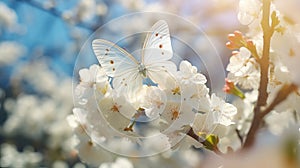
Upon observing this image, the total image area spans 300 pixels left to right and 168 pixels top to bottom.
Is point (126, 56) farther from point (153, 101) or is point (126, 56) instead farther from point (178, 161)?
point (178, 161)

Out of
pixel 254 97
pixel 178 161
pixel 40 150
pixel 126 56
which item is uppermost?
pixel 126 56

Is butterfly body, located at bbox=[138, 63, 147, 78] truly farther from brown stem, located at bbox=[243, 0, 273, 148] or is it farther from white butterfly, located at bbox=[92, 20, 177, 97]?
brown stem, located at bbox=[243, 0, 273, 148]

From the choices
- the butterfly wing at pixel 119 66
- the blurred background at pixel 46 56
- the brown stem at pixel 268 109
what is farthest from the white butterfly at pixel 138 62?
the blurred background at pixel 46 56

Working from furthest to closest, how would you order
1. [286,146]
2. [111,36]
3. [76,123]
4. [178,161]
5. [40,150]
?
[111,36], [40,150], [178,161], [76,123], [286,146]

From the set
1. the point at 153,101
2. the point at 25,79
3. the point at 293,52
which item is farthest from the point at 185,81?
the point at 25,79

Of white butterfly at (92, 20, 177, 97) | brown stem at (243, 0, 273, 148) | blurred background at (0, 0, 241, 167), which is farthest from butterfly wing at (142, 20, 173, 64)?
blurred background at (0, 0, 241, 167)

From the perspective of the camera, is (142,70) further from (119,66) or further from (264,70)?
(264,70)

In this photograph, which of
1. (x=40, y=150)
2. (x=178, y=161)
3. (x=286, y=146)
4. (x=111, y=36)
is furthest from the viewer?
(x=111, y=36)

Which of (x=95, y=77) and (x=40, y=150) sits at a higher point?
(x=95, y=77)
